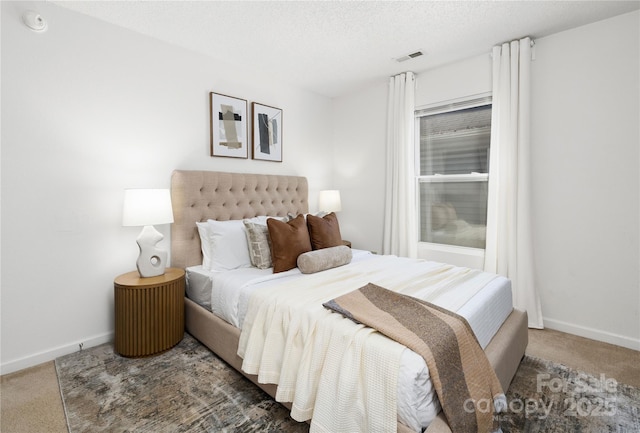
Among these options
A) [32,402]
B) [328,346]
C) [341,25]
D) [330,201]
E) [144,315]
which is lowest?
[32,402]

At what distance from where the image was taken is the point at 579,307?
8.61ft

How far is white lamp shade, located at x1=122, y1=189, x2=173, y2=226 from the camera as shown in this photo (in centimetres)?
222

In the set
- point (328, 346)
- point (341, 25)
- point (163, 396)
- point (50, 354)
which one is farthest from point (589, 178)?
point (50, 354)

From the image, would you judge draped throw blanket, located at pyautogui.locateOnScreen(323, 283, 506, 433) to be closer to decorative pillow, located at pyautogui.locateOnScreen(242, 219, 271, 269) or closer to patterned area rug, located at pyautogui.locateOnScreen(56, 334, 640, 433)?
patterned area rug, located at pyautogui.locateOnScreen(56, 334, 640, 433)

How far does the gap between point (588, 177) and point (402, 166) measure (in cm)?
165

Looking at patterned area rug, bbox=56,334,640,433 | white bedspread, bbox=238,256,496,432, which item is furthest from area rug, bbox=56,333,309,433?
white bedspread, bbox=238,256,496,432

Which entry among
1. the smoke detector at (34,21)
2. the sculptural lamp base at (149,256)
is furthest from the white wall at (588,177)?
the smoke detector at (34,21)

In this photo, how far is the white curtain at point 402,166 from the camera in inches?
138

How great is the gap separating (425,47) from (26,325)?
12.9ft

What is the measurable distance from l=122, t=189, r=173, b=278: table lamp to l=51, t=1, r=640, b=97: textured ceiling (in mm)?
1364

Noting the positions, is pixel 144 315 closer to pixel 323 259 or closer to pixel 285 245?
pixel 285 245

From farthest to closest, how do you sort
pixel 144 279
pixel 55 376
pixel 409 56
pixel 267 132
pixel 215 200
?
1. pixel 267 132
2. pixel 409 56
3. pixel 215 200
4. pixel 144 279
5. pixel 55 376

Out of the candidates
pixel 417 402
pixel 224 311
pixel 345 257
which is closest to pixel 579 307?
pixel 345 257

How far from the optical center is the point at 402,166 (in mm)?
3531
